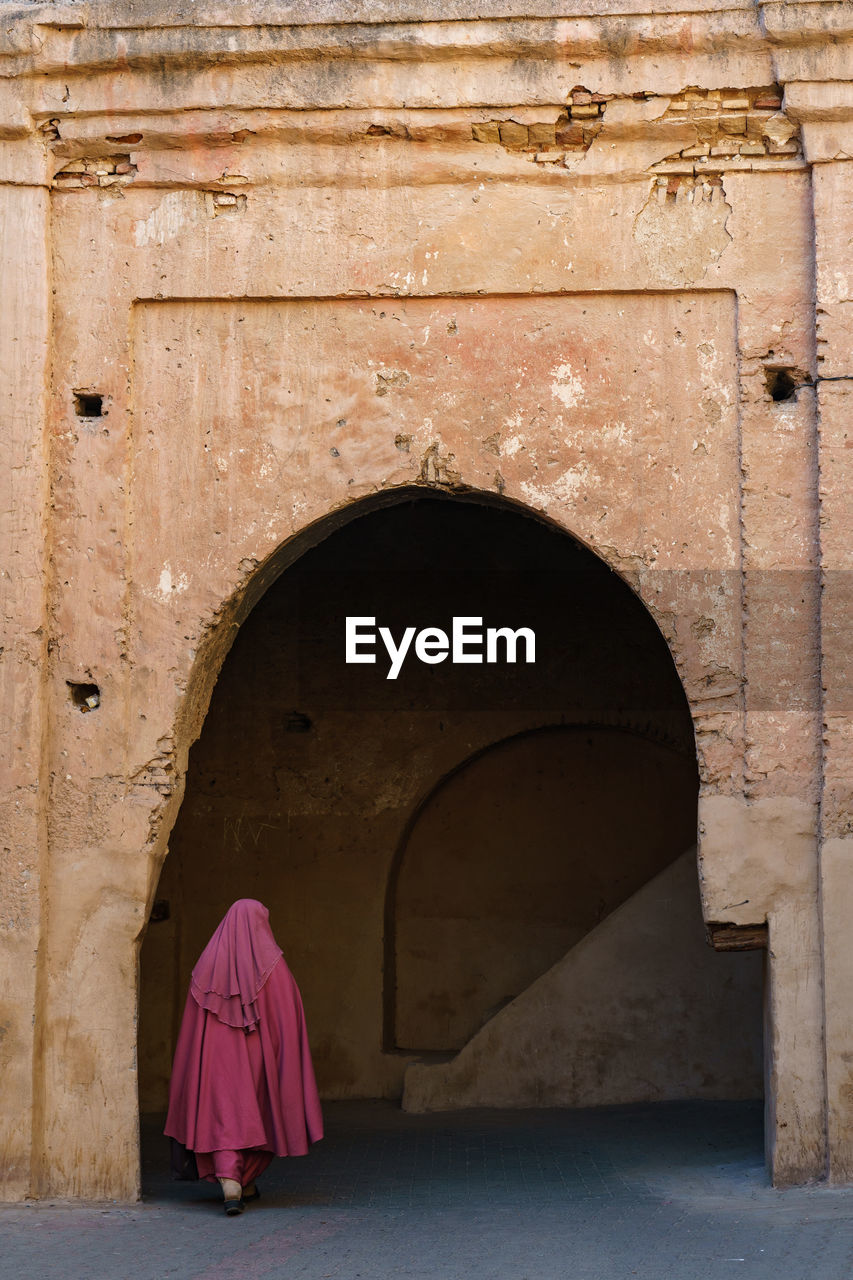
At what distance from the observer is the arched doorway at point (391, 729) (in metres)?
9.14

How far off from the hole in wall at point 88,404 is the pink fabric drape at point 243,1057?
7.23 ft

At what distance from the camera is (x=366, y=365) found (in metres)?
6.05

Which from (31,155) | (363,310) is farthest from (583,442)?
(31,155)

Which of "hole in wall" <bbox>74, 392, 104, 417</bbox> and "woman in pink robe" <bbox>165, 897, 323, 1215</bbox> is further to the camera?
"hole in wall" <bbox>74, 392, 104, 417</bbox>

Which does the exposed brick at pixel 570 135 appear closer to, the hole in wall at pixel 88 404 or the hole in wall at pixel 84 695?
the hole in wall at pixel 88 404

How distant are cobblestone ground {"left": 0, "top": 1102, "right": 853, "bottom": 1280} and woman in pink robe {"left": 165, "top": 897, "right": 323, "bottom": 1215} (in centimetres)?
25

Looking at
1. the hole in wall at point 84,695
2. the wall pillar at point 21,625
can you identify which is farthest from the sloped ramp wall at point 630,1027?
the hole in wall at point 84,695

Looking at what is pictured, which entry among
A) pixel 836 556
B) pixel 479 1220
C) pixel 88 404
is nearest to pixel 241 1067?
pixel 479 1220

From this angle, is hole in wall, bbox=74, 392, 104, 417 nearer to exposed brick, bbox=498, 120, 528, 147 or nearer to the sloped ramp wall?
exposed brick, bbox=498, 120, 528, 147

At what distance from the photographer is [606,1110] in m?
8.21

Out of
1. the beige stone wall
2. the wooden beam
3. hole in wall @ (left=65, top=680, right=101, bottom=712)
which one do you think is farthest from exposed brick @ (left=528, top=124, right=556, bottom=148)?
the wooden beam

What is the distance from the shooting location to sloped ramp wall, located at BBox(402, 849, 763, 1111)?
8281 millimetres

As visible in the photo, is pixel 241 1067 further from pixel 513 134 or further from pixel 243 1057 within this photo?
pixel 513 134

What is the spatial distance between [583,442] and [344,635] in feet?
12.0
